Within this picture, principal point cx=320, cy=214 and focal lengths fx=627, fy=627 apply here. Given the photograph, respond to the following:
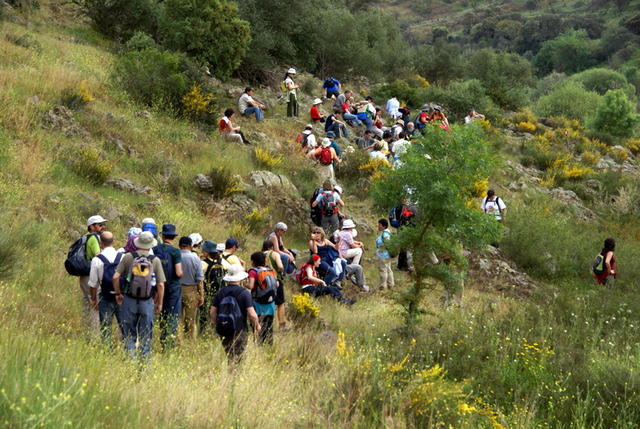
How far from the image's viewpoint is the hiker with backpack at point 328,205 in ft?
45.7

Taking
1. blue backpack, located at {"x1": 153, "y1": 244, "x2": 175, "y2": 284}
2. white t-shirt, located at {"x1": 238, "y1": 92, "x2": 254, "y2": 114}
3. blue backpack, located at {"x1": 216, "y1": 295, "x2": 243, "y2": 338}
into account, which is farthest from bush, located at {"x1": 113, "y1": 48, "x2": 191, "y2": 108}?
blue backpack, located at {"x1": 216, "y1": 295, "x2": 243, "y2": 338}

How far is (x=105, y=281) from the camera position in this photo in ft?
24.0

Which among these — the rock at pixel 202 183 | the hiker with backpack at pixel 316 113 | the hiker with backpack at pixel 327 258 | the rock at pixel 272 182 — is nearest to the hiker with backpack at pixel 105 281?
the hiker with backpack at pixel 327 258

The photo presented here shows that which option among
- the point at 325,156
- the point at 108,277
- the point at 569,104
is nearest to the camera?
the point at 108,277

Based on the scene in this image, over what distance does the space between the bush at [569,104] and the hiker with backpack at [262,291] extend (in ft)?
132

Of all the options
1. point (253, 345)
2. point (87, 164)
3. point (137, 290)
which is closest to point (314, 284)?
point (253, 345)

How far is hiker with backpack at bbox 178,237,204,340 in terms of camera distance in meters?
8.15

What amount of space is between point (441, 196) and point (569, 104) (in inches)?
1574

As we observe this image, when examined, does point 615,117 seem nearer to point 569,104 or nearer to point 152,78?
point 569,104

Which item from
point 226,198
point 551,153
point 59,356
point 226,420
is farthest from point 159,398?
point 551,153

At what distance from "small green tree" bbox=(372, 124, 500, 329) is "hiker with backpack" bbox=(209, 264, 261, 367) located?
3.09 meters

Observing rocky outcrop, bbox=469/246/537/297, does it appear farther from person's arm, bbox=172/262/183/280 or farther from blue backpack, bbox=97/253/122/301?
blue backpack, bbox=97/253/122/301

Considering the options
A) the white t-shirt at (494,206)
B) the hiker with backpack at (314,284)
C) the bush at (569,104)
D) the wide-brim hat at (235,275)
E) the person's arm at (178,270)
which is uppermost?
the wide-brim hat at (235,275)

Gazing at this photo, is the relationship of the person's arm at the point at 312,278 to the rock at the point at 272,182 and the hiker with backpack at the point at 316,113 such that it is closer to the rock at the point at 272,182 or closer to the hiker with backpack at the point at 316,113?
the rock at the point at 272,182
